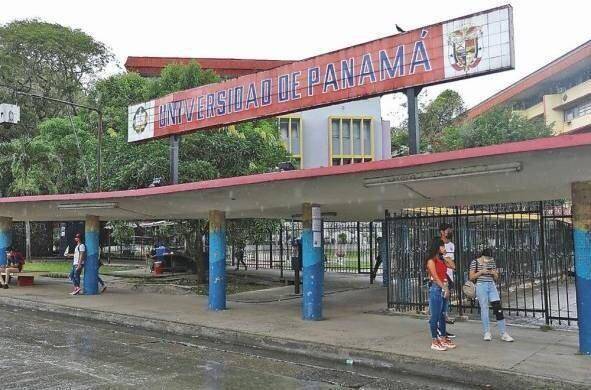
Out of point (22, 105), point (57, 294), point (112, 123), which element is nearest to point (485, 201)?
point (57, 294)

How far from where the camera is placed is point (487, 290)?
361 inches

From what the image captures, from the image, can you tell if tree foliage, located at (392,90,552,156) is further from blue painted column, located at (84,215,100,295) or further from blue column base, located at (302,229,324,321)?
blue column base, located at (302,229,324,321)

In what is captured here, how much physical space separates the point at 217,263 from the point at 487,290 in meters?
6.70

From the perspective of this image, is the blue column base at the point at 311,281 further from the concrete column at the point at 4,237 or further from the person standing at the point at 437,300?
the concrete column at the point at 4,237

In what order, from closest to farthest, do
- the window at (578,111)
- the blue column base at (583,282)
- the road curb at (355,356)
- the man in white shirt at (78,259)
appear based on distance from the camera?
the road curb at (355,356)
the blue column base at (583,282)
the man in white shirt at (78,259)
the window at (578,111)

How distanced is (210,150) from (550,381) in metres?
15.0

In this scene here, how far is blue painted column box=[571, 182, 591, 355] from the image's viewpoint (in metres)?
8.25

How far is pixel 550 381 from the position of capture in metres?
6.74

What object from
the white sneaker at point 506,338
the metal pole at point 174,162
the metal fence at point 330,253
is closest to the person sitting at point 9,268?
the metal pole at point 174,162

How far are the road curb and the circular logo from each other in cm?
563

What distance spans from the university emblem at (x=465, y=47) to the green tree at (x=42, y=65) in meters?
34.0

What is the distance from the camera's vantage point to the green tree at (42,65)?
1560 inches

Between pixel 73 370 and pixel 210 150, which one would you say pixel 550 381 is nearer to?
pixel 73 370

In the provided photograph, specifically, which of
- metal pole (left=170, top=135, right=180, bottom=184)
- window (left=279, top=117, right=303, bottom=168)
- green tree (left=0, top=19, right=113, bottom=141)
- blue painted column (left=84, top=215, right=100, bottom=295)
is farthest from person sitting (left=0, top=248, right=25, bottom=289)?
window (left=279, top=117, right=303, bottom=168)
